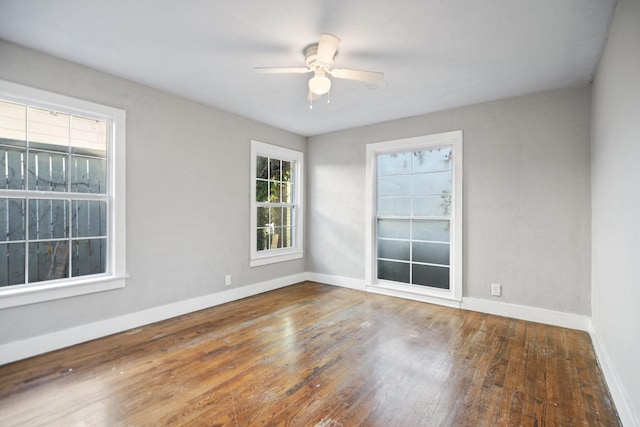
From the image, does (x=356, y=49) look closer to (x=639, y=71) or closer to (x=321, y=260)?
(x=639, y=71)

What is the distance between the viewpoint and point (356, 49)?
8.25ft

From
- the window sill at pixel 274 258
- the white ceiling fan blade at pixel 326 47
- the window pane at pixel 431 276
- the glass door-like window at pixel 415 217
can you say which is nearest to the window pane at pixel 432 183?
the glass door-like window at pixel 415 217

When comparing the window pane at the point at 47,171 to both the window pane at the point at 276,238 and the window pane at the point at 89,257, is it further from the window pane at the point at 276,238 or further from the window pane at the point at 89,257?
the window pane at the point at 276,238

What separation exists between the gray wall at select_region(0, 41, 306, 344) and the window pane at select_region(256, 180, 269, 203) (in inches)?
12.1

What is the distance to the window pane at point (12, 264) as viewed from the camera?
8.25ft

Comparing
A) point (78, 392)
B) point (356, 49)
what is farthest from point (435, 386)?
point (356, 49)

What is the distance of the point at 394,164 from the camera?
461cm

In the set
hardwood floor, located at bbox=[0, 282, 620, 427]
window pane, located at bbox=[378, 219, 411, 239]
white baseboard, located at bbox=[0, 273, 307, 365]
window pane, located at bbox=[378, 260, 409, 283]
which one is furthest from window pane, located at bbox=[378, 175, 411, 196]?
white baseboard, located at bbox=[0, 273, 307, 365]

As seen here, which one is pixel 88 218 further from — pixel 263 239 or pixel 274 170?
pixel 274 170

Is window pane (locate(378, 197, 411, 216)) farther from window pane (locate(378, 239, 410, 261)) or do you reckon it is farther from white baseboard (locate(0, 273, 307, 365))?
white baseboard (locate(0, 273, 307, 365))

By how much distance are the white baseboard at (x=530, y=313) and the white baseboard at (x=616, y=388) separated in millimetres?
501

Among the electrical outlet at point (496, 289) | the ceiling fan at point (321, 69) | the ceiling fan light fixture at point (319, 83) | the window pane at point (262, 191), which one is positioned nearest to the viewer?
the ceiling fan at point (321, 69)

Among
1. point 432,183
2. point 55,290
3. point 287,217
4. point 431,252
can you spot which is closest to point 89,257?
point 55,290

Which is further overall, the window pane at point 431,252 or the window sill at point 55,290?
the window pane at point 431,252
